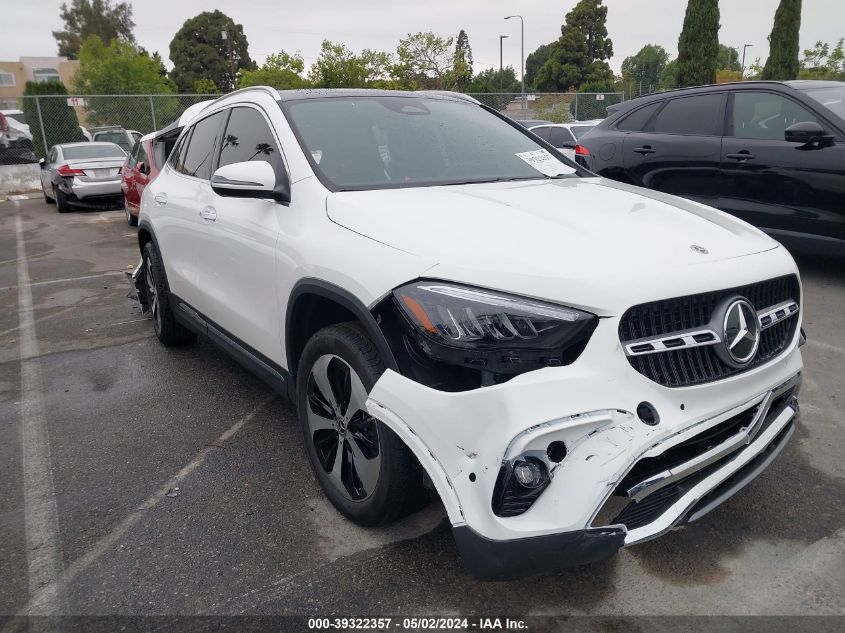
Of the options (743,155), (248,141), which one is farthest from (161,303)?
(743,155)

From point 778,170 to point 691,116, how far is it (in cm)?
113

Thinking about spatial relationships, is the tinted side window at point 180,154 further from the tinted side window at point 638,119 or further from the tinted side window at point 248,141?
the tinted side window at point 638,119

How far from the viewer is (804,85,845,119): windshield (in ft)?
19.1

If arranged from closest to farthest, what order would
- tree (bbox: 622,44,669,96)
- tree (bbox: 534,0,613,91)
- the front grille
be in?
1. the front grille
2. tree (bbox: 534,0,613,91)
3. tree (bbox: 622,44,669,96)

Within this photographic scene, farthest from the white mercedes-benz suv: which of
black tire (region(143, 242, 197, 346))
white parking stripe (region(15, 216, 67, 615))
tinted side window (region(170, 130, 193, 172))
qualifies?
black tire (region(143, 242, 197, 346))

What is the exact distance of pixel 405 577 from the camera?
8.09 feet

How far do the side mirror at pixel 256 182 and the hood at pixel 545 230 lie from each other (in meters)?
0.31

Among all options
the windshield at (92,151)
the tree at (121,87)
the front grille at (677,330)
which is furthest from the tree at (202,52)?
the front grille at (677,330)

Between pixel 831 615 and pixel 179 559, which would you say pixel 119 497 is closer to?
pixel 179 559

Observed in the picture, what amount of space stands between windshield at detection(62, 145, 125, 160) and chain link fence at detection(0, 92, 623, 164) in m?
3.85

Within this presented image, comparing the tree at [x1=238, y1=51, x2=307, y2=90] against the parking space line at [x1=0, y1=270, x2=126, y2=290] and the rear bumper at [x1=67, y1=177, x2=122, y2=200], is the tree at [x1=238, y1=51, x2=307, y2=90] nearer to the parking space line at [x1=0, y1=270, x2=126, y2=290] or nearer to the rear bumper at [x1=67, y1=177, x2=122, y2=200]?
the rear bumper at [x1=67, y1=177, x2=122, y2=200]

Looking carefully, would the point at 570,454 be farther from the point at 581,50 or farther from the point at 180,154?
the point at 581,50

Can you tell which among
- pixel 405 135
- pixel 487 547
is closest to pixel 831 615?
pixel 487 547

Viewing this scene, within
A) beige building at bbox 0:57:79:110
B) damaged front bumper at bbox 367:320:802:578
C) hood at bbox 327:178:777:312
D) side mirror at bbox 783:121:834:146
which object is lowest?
damaged front bumper at bbox 367:320:802:578
